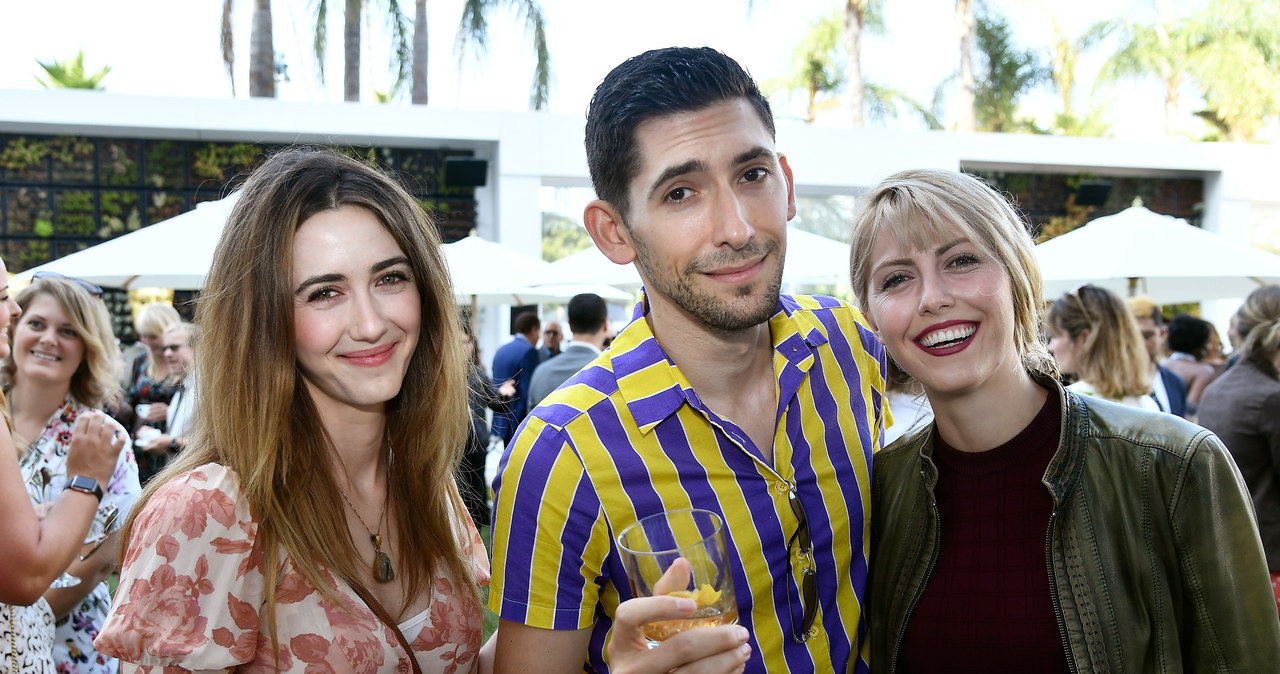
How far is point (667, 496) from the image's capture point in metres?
1.93

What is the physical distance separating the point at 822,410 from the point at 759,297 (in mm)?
357

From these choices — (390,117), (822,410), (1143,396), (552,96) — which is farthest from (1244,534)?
(552,96)

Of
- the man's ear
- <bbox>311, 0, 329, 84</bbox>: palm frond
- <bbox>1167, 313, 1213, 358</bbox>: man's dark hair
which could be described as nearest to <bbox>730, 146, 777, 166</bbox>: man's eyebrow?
the man's ear

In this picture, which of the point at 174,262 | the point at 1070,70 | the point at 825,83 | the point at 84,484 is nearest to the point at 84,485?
the point at 84,484

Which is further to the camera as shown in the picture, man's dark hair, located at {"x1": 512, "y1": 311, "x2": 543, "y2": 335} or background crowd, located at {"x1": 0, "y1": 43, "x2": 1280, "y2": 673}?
man's dark hair, located at {"x1": 512, "y1": 311, "x2": 543, "y2": 335}

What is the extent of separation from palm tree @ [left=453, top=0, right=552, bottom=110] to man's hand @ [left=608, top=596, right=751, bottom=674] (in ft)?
53.9

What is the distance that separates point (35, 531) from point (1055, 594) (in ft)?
7.47

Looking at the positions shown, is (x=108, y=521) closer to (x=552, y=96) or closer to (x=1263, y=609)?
(x=1263, y=609)

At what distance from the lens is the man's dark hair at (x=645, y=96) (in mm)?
1985

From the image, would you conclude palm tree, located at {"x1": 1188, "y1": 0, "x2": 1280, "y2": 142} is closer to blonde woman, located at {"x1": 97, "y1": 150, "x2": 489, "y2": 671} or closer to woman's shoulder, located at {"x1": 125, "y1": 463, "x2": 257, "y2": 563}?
blonde woman, located at {"x1": 97, "y1": 150, "x2": 489, "y2": 671}

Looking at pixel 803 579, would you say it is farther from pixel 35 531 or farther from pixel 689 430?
pixel 35 531

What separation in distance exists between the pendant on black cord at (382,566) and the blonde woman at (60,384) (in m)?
1.61

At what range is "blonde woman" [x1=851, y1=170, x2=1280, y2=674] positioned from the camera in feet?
5.93

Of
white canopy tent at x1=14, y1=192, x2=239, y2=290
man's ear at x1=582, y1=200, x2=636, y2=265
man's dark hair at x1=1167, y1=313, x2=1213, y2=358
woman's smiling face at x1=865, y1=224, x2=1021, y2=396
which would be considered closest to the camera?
woman's smiling face at x1=865, y1=224, x2=1021, y2=396
